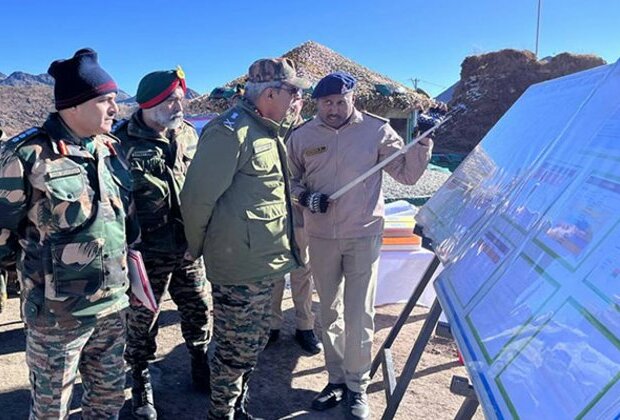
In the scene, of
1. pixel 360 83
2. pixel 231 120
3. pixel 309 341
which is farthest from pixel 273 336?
pixel 360 83

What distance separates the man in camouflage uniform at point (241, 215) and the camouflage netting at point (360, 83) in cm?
1000

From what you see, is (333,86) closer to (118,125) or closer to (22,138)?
(118,125)

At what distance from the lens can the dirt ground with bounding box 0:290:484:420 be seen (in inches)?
116

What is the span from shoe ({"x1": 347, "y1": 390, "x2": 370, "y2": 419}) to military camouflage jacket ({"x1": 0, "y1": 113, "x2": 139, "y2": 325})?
153 centimetres

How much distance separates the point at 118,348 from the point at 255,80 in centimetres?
135

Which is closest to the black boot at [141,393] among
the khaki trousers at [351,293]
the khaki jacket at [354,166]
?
the khaki trousers at [351,293]

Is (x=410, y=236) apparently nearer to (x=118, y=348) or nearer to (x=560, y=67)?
(x=118, y=348)

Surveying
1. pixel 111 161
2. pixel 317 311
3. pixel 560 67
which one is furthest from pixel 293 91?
pixel 560 67

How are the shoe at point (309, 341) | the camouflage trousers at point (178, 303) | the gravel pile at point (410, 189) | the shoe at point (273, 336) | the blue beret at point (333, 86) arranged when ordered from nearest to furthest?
the camouflage trousers at point (178, 303) → the blue beret at point (333, 86) → the shoe at point (309, 341) → the shoe at point (273, 336) → the gravel pile at point (410, 189)

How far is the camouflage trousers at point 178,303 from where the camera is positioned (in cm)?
268

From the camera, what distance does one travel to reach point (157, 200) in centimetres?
258

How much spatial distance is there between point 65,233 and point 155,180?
2.55ft

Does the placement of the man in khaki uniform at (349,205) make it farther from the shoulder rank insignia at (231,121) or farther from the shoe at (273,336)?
the shoe at (273,336)

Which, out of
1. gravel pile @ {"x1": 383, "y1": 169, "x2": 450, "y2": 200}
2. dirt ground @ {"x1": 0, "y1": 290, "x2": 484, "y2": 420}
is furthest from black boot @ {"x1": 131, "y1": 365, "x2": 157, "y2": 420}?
gravel pile @ {"x1": 383, "y1": 169, "x2": 450, "y2": 200}
